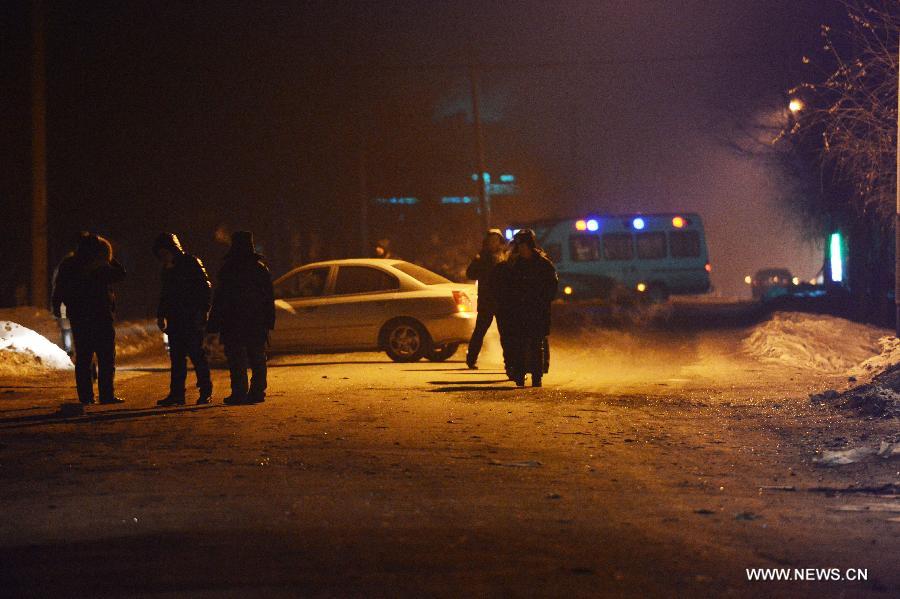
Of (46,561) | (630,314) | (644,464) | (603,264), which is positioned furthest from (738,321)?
(46,561)

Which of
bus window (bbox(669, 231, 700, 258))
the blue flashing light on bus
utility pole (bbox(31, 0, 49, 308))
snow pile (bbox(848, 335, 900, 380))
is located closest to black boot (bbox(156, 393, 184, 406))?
snow pile (bbox(848, 335, 900, 380))

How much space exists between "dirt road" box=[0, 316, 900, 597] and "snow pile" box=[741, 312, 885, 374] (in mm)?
4869

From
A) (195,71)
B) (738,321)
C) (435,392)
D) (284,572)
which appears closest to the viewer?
(284,572)

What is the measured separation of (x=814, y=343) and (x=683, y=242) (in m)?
20.7

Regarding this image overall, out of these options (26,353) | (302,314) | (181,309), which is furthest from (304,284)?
(181,309)

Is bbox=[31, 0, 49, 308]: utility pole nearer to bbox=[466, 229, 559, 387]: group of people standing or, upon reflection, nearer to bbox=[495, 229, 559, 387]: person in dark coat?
bbox=[466, 229, 559, 387]: group of people standing

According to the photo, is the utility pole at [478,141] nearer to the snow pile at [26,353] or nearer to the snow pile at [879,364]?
the snow pile at [26,353]

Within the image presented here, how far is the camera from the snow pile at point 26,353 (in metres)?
16.3

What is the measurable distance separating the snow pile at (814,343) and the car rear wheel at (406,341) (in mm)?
5122

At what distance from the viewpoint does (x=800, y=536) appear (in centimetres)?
625

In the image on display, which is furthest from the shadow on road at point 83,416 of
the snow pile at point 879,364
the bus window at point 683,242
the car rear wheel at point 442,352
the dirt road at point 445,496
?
the bus window at point 683,242

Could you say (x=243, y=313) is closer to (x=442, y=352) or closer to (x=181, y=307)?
(x=181, y=307)

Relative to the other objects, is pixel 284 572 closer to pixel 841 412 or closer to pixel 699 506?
pixel 699 506

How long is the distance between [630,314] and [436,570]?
28591 mm
